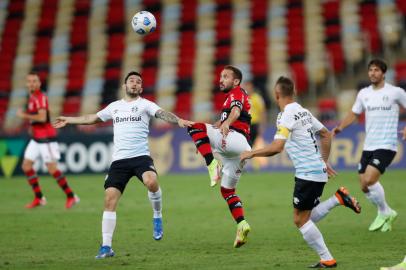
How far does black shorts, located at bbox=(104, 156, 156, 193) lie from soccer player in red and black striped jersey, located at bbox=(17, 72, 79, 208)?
6243 millimetres

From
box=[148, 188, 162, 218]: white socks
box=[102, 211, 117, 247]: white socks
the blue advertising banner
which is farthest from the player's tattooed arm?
the blue advertising banner

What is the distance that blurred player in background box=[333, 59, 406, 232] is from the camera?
1340cm

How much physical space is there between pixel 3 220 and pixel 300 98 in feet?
52.5

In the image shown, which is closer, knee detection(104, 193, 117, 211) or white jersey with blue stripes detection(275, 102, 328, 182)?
white jersey with blue stripes detection(275, 102, 328, 182)

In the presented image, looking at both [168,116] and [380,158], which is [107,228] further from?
[380,158]

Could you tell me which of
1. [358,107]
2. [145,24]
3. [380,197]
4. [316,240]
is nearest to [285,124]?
[316,240]

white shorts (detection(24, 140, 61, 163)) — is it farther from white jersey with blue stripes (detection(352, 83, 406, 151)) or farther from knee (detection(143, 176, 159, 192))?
white jersey with blue stripes (detection(352, 83, 406, 151))

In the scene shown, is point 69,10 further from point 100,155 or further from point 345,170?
point 345,170

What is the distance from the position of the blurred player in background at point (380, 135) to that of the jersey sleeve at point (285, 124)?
12.7 feet

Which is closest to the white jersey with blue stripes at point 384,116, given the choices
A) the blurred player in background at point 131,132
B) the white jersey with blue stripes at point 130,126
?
the blurred player in background at point 131,132

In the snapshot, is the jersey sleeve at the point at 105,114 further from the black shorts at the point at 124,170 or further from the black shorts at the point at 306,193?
the black shorts at the point at 306,193

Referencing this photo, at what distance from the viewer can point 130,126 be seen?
11.7m

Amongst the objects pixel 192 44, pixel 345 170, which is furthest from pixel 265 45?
pixel 345 170

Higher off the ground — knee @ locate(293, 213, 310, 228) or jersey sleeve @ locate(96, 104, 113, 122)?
jersey sleeve @ locate(96, 104, 113, 122)
